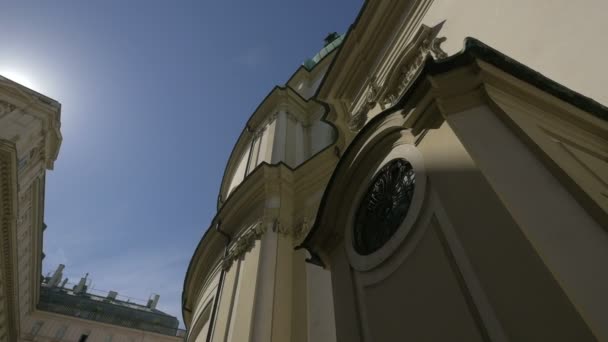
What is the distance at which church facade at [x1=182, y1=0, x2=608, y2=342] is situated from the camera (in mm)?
2119

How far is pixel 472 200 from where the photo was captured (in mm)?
2738

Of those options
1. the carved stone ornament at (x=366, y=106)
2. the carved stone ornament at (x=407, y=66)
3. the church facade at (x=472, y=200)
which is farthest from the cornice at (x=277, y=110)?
the church facade at (x=472, y=200)

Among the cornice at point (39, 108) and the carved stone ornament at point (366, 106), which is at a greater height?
the cornice at point (39, 108)

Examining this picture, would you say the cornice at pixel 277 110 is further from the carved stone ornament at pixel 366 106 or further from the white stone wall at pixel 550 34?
the white stone wall at pixel 550 34

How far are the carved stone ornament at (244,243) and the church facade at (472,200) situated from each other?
1.71 m

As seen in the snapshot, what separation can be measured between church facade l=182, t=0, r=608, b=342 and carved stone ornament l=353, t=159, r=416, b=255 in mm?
17

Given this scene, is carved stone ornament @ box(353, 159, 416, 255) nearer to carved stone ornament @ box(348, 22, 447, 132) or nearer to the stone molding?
carved stone ornament @ box(348, 22, 447, 132)

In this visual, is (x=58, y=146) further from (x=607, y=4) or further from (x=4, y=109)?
(x=607, y=4)

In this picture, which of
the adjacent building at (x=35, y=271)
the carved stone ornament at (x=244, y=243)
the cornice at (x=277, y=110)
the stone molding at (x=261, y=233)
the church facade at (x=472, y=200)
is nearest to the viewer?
the church facade at (x=472, y=200)

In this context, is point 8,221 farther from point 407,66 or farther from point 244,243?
point 407,66

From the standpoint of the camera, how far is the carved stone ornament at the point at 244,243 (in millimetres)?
8844

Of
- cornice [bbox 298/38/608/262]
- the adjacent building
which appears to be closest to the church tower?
cornice [bbox 298/38/608/262]

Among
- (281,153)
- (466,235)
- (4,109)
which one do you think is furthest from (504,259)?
(4,109)

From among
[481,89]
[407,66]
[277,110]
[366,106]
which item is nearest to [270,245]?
[366,106]
